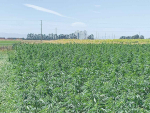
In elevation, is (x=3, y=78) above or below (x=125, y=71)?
below

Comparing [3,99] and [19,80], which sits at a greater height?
[19,80]

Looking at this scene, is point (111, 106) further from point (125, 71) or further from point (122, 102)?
point (125, 71)

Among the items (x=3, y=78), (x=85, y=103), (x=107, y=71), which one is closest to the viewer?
(x=85, y=103)

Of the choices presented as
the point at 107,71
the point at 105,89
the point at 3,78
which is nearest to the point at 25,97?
the point at 105,89

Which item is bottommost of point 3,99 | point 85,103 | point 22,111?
point 3,99

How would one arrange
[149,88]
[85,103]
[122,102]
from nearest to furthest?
[122,102] → [85,103] → [149,88]

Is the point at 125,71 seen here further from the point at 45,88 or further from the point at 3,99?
the point at 3,99

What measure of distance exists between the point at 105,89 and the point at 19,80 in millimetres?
4236

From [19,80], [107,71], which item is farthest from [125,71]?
[19,80]

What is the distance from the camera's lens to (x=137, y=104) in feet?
16.8

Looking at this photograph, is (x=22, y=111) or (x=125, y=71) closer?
(x=22, y=111)

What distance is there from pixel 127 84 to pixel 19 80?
461 cm

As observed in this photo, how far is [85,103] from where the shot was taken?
16.8ft

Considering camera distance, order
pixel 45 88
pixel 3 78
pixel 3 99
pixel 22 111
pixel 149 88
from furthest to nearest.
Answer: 1. pixel 3 78
2. pixel 3 99
3. pixel 149 88
4. pixel 45 88
5. pixel 22 111
